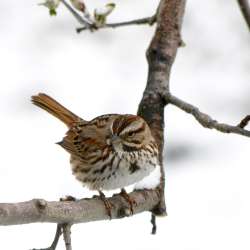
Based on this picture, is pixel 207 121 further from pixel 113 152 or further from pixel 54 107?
pixel 54 107

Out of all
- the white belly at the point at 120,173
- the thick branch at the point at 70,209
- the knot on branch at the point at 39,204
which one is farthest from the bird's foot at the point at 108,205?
the knot on branch at the point at 39,204

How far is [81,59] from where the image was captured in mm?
9812

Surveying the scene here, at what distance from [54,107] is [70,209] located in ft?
5.14

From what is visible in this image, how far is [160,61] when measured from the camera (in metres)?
Result: 5.17

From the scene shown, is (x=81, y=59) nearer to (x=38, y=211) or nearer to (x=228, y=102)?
(x=228, y=102)

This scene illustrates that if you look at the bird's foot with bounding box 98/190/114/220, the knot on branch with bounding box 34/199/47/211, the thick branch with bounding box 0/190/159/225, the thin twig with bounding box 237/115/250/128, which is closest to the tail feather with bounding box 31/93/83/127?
the thick branch with bounding box 0/190/159/225

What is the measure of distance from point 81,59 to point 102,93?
694mm

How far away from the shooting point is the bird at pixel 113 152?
180 inches

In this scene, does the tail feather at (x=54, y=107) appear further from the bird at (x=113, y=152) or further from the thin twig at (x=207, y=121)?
the thin twig at (x=207, y=121)

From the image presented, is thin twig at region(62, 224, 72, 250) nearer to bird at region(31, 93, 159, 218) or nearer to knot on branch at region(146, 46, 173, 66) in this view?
bird at region(31, 93, 159, 218)

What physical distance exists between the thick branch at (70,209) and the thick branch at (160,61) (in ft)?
0.86

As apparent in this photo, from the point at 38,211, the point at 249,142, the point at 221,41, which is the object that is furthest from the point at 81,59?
the point at 38,211

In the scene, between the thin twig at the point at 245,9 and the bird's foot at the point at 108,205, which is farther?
the bird's foot at the point at 108,205

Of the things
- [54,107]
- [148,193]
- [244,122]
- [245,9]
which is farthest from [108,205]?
[245,9]
